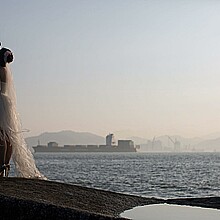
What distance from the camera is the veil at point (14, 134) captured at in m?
8.93

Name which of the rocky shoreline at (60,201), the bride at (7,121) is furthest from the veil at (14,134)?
the rocky shoreline at (60,201)

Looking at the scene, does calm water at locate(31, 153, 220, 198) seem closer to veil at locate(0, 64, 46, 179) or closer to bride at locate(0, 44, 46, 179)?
veil at locate(0, 64, 46, 179)

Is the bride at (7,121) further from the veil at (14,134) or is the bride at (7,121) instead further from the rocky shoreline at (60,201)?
the rocky shoreline at (60,201)

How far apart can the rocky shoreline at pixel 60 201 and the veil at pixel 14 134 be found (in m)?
0.97

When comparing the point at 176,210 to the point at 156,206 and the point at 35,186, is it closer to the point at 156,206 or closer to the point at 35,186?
the point at 156,206

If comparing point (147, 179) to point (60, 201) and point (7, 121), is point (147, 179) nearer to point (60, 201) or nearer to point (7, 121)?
point (7, 121)

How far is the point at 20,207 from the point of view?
590cm

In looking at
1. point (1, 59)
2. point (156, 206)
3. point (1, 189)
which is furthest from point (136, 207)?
point (1, 59)

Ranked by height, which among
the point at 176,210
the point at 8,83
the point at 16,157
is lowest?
the point at 176,210

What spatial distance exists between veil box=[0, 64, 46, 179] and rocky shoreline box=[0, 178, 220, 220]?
97 centimetres

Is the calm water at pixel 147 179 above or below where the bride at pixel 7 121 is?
below

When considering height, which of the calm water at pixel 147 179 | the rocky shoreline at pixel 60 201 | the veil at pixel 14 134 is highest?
the veil at pixel 14 134

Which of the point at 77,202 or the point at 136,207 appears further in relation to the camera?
the point at 136,207

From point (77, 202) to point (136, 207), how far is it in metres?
0.95
